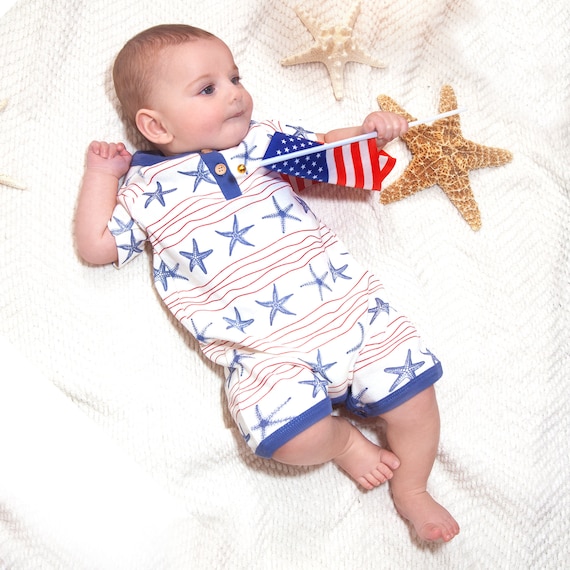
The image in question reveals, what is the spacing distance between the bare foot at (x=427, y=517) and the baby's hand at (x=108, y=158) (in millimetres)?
877

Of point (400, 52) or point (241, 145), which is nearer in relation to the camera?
point (241, 145)

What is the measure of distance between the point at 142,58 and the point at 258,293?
1.67ft

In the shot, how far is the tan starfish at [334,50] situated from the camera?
156 cm

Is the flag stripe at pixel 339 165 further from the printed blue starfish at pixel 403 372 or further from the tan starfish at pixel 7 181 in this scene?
the tan starfish at pixel 7 181

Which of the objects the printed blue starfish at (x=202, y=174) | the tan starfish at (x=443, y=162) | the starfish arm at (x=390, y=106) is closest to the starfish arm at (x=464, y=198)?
the tan starfish at (x=443, y=162)

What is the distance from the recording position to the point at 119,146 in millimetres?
1501

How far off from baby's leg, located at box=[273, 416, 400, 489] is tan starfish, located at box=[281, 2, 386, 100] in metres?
0.73

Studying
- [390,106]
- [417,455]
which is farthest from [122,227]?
[417,455]

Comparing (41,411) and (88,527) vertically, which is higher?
(41,411)

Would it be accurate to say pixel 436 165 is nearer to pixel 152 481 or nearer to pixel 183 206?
pixel 183 206

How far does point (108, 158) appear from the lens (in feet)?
4.87

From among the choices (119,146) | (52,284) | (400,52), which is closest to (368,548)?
(52,284)

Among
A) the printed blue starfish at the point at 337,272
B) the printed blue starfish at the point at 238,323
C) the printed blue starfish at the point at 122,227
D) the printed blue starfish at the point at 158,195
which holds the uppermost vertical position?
the printed blue starfish at the point at 158,195

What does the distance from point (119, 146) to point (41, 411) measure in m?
0.56
